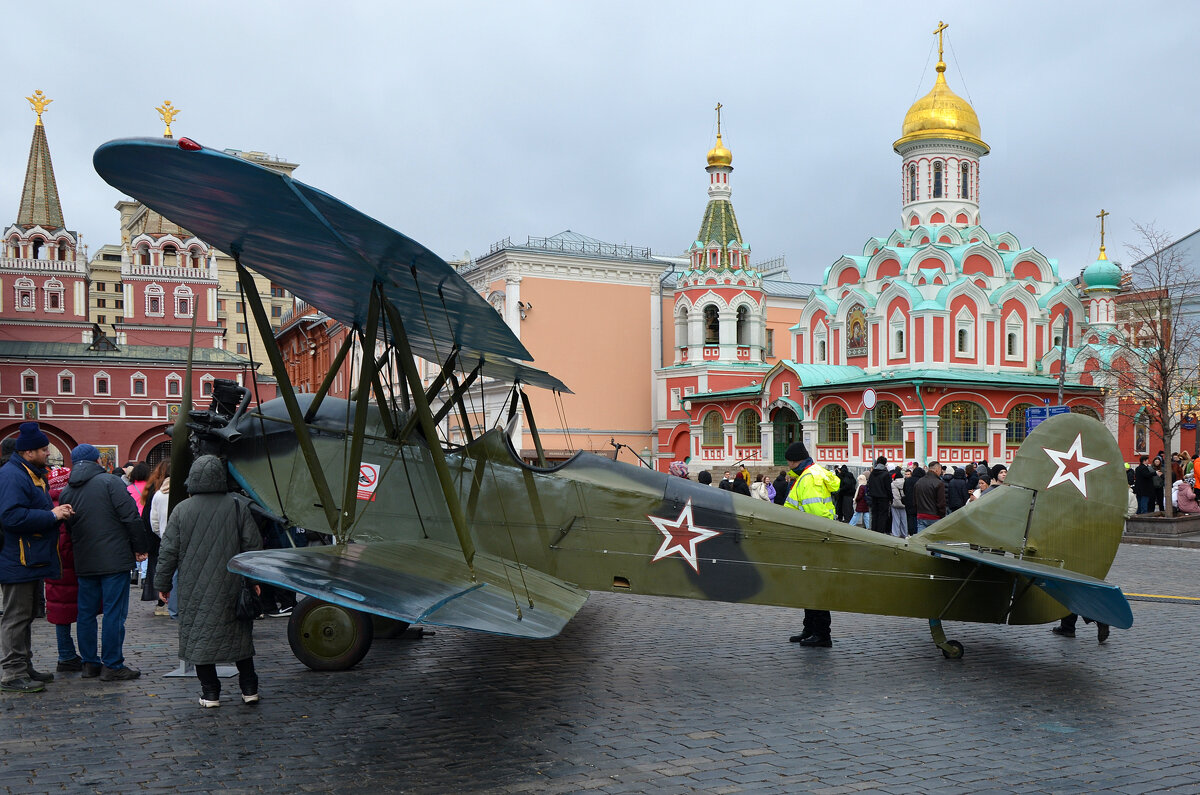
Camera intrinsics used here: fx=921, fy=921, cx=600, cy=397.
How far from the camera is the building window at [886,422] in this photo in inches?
1533

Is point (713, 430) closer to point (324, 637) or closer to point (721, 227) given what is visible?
point (721, 227)

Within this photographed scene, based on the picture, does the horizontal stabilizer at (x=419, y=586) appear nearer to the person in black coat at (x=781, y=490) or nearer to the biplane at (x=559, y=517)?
the biplane at (x=559, y=517)

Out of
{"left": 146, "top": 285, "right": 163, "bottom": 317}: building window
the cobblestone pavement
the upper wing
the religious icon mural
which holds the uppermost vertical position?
{"left": 146, "top": 285, "right": 163, "bottom": 317}: building window

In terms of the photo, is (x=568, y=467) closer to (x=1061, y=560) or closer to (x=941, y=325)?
(x=1061, y=560)

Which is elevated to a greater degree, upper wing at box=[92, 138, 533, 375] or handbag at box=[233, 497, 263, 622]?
upper wing at box=[92, 138, 533, 375]

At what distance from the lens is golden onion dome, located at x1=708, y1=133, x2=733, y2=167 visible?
5078 centimetres

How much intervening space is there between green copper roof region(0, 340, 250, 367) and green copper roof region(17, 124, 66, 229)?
11.1 metres

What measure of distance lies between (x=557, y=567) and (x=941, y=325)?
35.2m

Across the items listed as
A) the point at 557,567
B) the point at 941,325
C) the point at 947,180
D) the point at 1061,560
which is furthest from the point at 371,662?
the point at 947,180

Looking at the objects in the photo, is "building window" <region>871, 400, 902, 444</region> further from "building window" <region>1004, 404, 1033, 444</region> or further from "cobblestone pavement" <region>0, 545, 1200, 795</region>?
"cobblestone pavement" <region>0, 545, 1200, 795</region>

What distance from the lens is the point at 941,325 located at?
1558 inches

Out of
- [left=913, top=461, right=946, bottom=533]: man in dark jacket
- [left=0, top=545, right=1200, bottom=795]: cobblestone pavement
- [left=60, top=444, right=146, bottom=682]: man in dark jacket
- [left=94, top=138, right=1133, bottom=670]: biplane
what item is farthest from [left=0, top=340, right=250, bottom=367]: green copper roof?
[left=0, top=545, right=1200, bottom=795]: cobblestone pavement

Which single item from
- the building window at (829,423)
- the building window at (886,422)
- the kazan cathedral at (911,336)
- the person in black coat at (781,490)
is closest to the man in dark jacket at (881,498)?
the person in black coat at (781,490)

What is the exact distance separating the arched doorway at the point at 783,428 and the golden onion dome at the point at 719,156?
15.2 m
